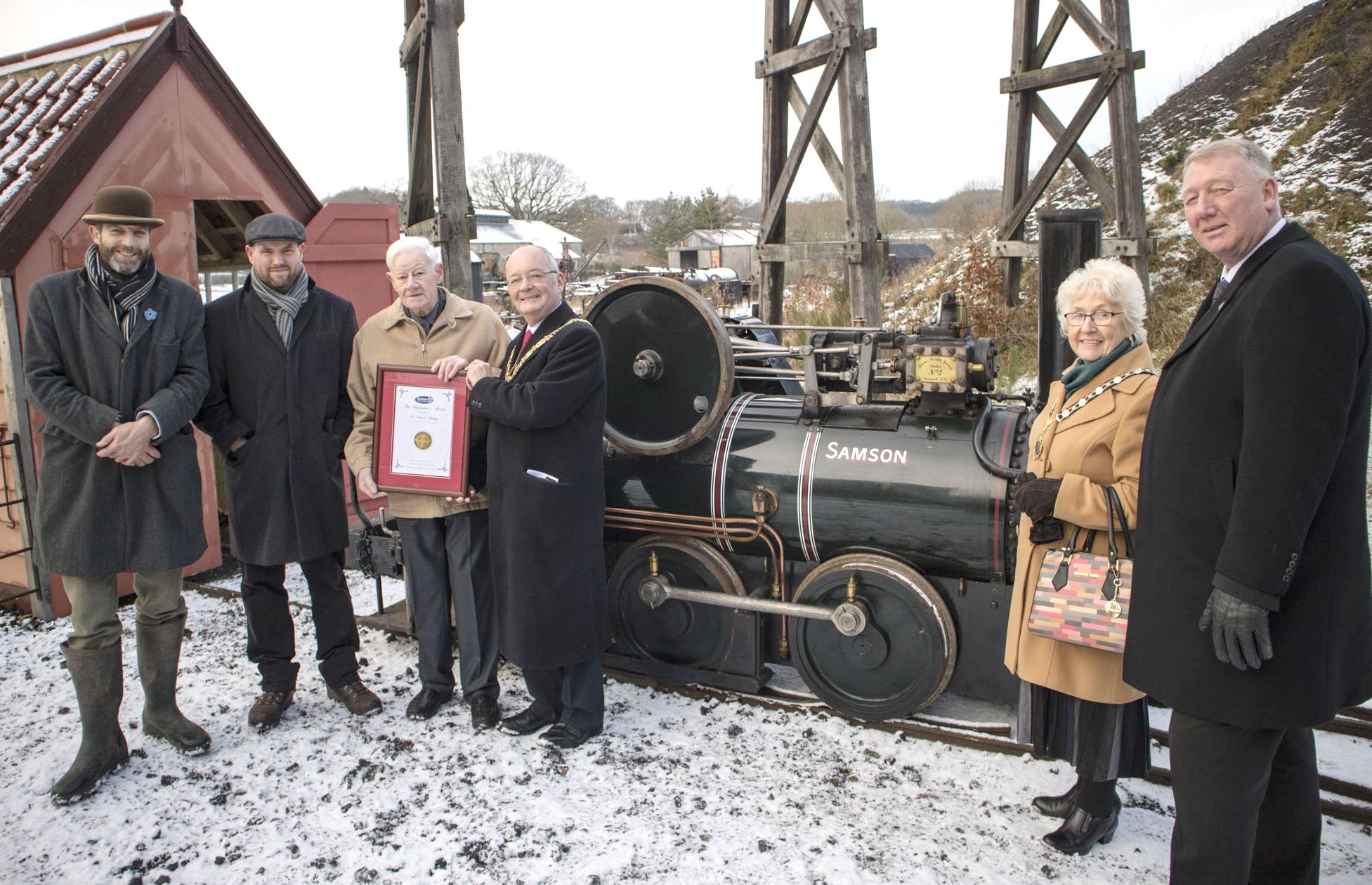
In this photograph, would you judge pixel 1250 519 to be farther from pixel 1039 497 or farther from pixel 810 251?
pixel 810 251

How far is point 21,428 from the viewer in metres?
5.02

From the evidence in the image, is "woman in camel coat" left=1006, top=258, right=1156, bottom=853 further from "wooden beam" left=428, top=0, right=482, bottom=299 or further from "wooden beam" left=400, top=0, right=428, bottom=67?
"wooden beam" left=400, top=0, right=428, bottom=67

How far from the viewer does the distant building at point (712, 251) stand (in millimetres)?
40312

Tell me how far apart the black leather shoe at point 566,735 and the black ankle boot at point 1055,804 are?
72.4 inches

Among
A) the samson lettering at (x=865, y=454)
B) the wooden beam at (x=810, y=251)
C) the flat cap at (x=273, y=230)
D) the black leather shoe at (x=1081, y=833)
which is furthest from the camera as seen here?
the wooden beam at (x=810, y=251)

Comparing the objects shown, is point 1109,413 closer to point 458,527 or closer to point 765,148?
point 458,527

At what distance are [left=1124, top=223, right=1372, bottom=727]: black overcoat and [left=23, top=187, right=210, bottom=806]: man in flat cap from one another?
11.8 ft

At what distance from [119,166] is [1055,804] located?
591 centimetres

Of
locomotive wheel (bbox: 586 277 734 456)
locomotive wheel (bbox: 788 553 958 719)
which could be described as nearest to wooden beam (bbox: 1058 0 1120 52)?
locomotive wheel (bbox: 586 277 734 456)

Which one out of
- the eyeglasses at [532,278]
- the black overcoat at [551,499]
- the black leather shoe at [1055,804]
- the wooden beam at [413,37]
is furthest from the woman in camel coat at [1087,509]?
the wooden beam at [413,37]

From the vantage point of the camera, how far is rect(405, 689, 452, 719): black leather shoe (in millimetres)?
4125

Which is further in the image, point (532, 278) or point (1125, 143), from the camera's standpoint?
point (1125, 143)

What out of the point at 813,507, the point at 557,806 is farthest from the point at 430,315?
the point at 557,806

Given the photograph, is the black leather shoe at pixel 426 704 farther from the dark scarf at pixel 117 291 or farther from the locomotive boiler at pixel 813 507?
the dark scarf at pixel 117 291
